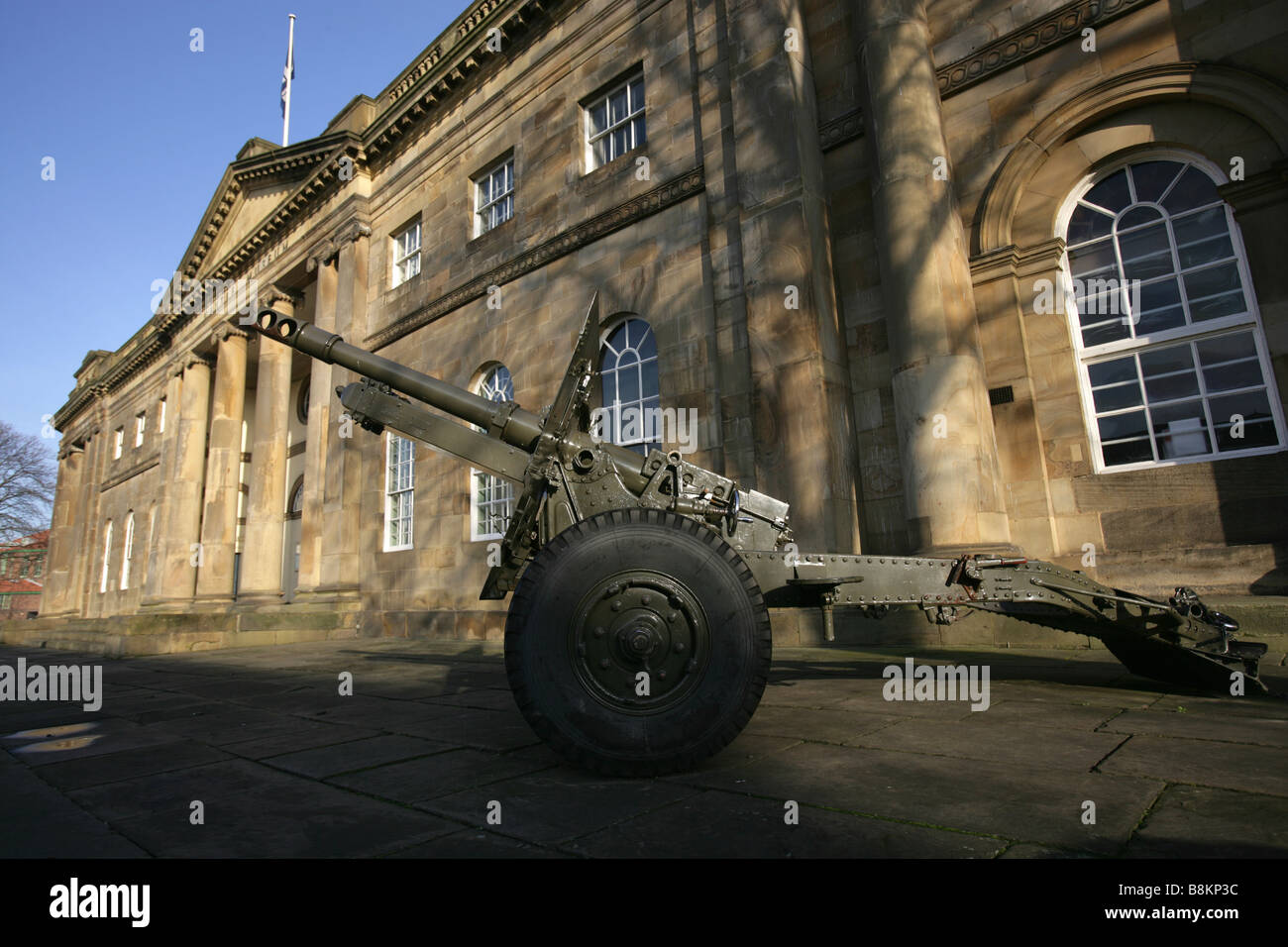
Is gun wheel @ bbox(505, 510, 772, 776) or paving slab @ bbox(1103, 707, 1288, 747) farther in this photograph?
paving slab @ bbox(1103, 707, 1288, 747)

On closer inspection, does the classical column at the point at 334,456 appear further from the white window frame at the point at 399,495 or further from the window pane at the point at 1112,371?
the window pane at the point at 1112,371

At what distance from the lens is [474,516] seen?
12.9 m

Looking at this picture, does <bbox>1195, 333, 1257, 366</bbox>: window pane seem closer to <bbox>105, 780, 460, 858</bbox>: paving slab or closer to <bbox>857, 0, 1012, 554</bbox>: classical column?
<bbox>857, 0, 1012, 554</bbox>: classical column

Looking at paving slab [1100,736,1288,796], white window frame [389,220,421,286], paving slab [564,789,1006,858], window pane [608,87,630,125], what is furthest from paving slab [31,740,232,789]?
white window frame [389,220,421,286]

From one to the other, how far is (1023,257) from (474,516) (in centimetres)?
983

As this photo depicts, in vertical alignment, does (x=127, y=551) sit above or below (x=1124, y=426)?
above

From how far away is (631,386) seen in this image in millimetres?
10758

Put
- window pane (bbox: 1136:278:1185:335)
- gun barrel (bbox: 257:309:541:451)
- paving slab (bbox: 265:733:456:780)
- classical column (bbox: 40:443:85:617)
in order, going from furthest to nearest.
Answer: classical column (bbox: 40:443:85:617) < window pane (bbox: 1136:278:1185:335) < gun barrel (bbox: 257:309:541:451) < paving slab (bbox: 265:733:456:780)

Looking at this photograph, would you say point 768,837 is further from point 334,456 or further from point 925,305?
point 334,456

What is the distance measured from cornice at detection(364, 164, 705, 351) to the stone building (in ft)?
0.20

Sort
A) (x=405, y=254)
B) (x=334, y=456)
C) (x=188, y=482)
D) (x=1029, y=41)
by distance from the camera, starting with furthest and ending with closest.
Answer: (x=188, y=482)
(x=405, y=254)
(x=334, y=456)
(x=1029, y=41)

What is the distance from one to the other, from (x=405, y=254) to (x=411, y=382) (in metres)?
13.2

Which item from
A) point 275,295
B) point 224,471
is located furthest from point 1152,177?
point 224,471

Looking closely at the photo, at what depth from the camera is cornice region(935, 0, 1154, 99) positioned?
706cm
